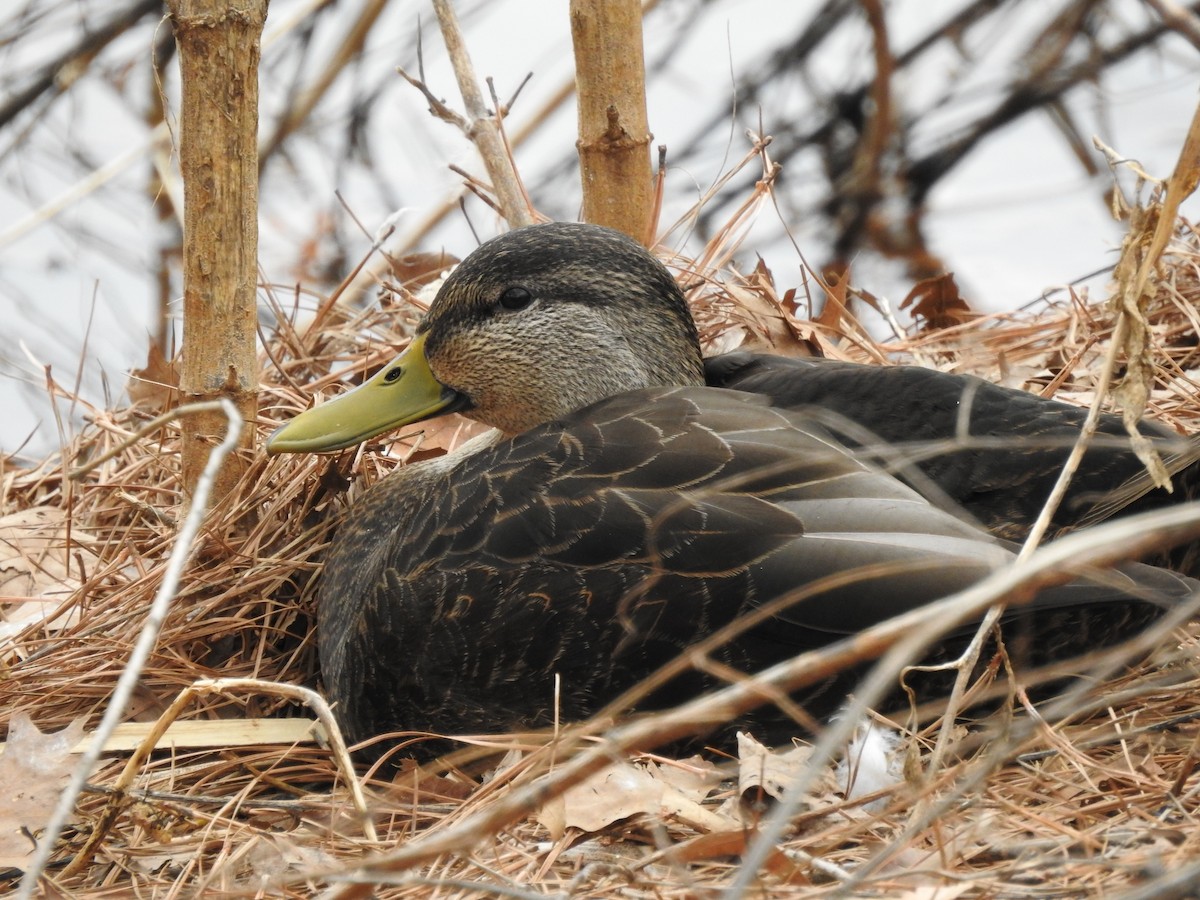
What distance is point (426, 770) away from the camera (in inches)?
100.0

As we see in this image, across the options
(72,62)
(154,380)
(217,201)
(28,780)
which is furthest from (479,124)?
(72,62)

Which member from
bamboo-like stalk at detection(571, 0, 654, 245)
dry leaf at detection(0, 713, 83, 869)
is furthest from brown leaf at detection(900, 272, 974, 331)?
dry leaf at detection(0, 713, 83, 869)

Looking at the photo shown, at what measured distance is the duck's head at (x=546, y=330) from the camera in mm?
3203

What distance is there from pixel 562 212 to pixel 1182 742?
15.6ft

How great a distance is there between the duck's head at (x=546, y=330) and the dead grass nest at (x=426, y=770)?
0.37m

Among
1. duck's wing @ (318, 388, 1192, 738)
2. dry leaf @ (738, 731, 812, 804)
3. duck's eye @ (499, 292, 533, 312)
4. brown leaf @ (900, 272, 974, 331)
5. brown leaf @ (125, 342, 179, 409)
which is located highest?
duck's eye @ (499, 292, 533, 312)

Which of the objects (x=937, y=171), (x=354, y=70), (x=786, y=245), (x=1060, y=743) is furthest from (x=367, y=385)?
(x=937, y=171)

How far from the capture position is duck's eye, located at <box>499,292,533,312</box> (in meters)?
3.23

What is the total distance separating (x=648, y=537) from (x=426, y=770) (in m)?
0.59

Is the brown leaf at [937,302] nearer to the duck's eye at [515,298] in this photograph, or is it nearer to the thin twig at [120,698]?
the duck's eye at [515,298]

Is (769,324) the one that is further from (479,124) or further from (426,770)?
(426,770)

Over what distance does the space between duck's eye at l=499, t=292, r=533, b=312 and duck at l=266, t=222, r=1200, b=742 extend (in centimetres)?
4

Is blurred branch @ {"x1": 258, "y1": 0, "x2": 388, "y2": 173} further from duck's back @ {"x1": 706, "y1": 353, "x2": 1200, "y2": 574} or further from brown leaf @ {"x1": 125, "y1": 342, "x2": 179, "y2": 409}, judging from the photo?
duck's back @ {"x1": 706, "y1": 353, "x2": 1200, "y2": 574}

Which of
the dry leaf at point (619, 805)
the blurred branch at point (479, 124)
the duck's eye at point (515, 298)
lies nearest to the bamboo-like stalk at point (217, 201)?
the duck's eye at point (515, 298)
